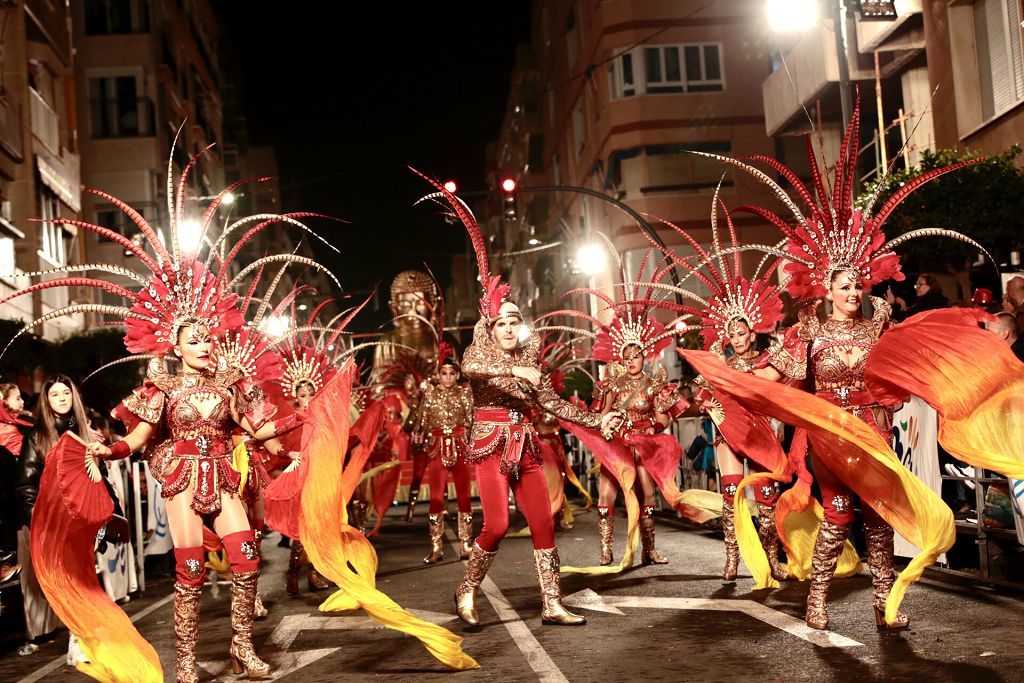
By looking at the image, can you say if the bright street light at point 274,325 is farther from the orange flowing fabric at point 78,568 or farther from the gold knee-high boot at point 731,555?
the gold knee-high boot at point 731,555

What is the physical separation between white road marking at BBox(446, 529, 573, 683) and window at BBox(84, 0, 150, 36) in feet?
122

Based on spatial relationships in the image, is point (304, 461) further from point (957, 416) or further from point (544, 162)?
point (544, 162)

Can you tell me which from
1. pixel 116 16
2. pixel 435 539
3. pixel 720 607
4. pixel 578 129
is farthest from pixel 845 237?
pixel 578 129

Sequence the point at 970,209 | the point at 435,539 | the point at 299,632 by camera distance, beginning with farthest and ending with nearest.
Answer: the point at 435,539 < the point at 970,209 < the point at 299,632

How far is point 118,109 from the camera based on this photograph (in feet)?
143

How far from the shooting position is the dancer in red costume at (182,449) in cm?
760

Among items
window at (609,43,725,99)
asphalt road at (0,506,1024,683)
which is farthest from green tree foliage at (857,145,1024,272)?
window at (609,43,725,99)

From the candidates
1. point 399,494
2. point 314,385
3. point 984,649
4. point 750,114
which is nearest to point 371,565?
point 984,649

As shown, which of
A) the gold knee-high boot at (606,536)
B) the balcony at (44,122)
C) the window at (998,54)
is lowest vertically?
the gold knee-high boot at (606,536)

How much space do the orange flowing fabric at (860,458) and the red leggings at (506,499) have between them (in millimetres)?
1674

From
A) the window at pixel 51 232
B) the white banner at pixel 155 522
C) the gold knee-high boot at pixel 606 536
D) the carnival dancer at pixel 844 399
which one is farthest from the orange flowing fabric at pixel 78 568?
the window at pixel 51 232

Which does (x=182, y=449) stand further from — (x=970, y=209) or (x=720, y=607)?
(x=970, y=209)

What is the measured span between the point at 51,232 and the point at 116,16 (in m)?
15.8

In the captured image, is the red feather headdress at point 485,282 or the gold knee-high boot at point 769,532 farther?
the gold knee-high boot at point 769,532
